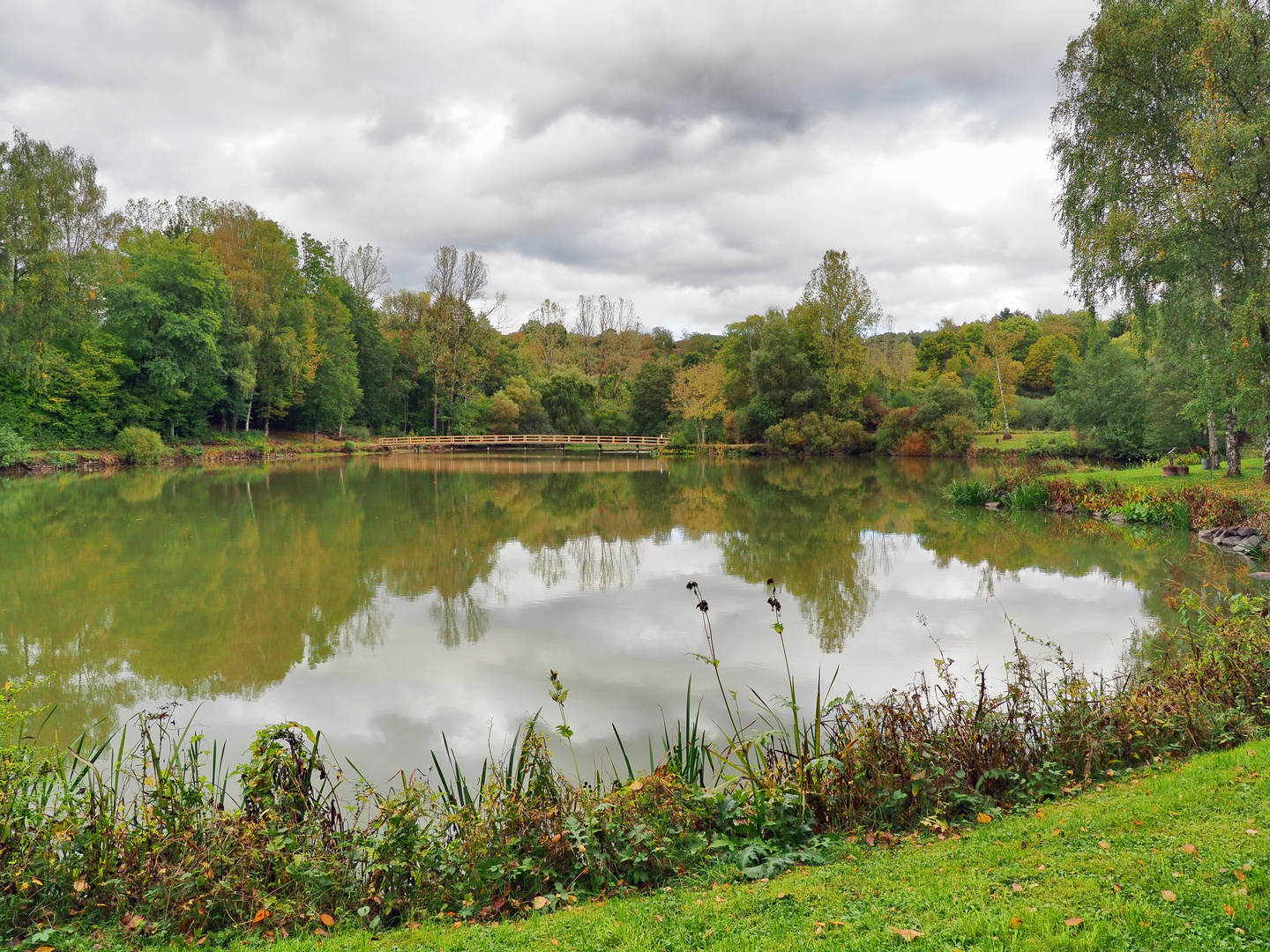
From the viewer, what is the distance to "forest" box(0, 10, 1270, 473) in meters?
15.7

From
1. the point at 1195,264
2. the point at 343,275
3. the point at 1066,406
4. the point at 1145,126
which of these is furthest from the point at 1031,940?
the point at 343,275

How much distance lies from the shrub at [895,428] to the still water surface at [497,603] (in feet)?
72.2

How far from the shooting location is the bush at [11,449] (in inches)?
1129

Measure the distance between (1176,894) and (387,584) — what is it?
9.86 metres

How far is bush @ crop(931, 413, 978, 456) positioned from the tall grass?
3687 cm

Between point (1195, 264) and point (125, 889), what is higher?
point (1195, 264)

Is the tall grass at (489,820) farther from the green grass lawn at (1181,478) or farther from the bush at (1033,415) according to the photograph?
the bush at (1033,415)

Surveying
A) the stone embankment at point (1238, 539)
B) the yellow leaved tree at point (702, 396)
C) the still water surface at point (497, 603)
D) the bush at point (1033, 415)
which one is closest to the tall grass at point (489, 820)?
the still water surface at point (497, 603)

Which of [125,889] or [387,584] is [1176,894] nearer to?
[125,889]

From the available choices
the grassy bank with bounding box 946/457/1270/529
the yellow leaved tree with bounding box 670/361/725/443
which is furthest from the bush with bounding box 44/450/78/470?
the grassy bank with bounding box 946/457/1270/529

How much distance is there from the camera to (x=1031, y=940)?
2.53 meters

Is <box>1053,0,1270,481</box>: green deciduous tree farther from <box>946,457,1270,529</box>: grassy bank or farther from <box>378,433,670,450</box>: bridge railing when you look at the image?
<box>378,433,670,450</box>: bridge railing

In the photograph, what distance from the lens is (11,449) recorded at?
2880cm

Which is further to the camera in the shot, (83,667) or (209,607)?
(209,607)
